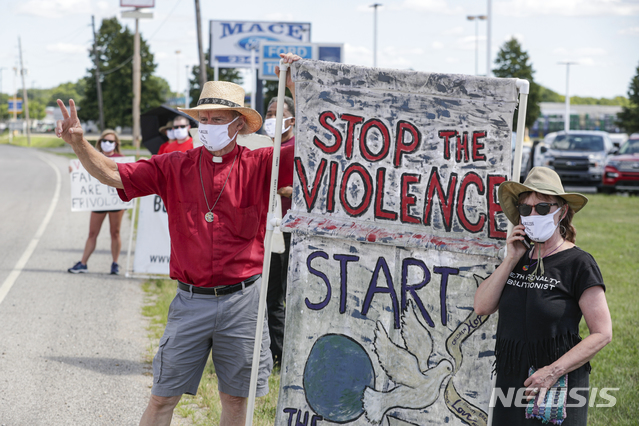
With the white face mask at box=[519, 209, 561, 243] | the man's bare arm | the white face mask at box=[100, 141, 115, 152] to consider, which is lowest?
the white face mask at box=[519, 209, 561, 243]

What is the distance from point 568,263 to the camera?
2939mm

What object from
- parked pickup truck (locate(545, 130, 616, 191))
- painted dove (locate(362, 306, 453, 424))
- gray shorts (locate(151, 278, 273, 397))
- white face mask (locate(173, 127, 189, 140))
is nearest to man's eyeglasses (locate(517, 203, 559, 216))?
painted dove (locate(362, 306, 453, 424))

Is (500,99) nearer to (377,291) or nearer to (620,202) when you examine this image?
(377,291)

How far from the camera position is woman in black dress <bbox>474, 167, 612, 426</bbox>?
2.88 meters

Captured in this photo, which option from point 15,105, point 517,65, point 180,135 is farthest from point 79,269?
point 15,105

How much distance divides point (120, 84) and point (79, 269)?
6797 cm

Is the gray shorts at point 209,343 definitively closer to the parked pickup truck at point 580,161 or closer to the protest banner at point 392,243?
the protest banner at point 392,243

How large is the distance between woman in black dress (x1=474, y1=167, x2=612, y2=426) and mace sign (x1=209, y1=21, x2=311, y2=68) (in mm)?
27736

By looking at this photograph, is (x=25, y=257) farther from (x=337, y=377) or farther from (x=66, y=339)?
(x=337, y=377)

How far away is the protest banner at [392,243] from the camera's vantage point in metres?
3.04

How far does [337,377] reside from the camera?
10.4 ft

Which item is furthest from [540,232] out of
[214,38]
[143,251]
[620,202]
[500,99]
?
[214,38]

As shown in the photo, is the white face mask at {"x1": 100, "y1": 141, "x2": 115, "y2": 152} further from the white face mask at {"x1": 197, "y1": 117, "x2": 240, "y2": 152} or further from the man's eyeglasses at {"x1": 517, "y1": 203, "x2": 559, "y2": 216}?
the man's eyeglasses at {"x1": 517, "y1": 203, "x2": 559, "y2": 216}

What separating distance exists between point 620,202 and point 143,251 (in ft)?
47.5
